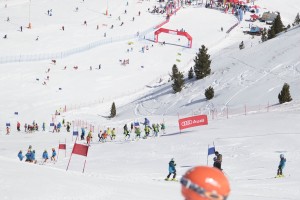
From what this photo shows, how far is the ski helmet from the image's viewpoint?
10.4ft

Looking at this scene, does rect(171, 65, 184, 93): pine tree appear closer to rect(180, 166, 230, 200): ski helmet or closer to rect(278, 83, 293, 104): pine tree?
rect(278, 83, 293, 104): pine tree

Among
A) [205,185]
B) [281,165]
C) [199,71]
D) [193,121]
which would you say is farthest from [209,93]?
[205,185]

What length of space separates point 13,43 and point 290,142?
46664mm

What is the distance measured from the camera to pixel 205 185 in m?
3.17

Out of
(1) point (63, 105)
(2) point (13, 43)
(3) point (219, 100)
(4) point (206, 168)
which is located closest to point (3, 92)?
(1) point (63, 105)

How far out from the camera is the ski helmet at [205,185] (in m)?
3.18

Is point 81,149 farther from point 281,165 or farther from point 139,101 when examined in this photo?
point 139,101

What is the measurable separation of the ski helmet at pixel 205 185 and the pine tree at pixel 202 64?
48350 millimetres

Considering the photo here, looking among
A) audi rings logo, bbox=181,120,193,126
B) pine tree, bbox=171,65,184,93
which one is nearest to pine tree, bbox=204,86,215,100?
pine tree, bbox=171,65,184,93

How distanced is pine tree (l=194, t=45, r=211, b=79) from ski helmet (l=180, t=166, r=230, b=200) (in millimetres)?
48350

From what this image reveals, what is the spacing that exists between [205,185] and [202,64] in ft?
160

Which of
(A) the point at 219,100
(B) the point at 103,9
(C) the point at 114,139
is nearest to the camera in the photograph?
(C) the point at 114,139

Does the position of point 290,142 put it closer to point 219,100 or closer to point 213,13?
point 219,100

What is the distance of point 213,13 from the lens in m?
99.9
